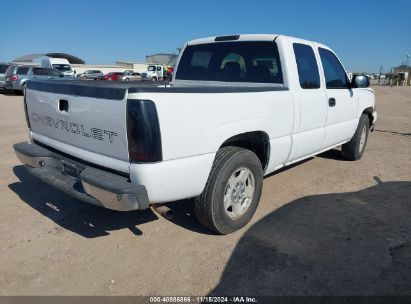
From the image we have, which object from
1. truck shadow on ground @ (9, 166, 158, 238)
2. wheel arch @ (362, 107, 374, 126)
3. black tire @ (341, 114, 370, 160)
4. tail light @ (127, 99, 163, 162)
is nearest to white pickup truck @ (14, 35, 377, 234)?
tail light @ (127, 99, 163, 162)

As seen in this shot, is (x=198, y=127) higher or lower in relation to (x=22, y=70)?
lower

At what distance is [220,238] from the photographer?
3521 millimetres

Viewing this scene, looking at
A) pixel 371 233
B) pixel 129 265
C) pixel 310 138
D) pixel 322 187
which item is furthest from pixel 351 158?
pixel 129 265

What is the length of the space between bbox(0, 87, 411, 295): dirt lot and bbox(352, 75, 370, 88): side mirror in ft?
4.94

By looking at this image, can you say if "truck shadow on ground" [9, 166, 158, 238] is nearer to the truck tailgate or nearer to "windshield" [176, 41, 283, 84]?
the truck tailgate

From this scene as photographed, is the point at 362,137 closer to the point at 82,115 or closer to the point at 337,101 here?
the point at 337,101

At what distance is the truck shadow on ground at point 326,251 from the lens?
2.79 meters

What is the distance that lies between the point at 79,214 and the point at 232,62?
2544mm

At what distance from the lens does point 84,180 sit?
2.85 metres

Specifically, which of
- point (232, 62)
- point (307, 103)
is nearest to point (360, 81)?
point (307, 103)

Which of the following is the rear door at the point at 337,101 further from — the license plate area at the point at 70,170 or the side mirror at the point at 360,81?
the license plate area at the point at 70,170

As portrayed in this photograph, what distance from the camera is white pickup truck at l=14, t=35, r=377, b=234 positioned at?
2.68 m

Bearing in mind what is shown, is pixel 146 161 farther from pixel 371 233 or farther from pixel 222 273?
pixel 371 233

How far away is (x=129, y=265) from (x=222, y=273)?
0.79 metres
